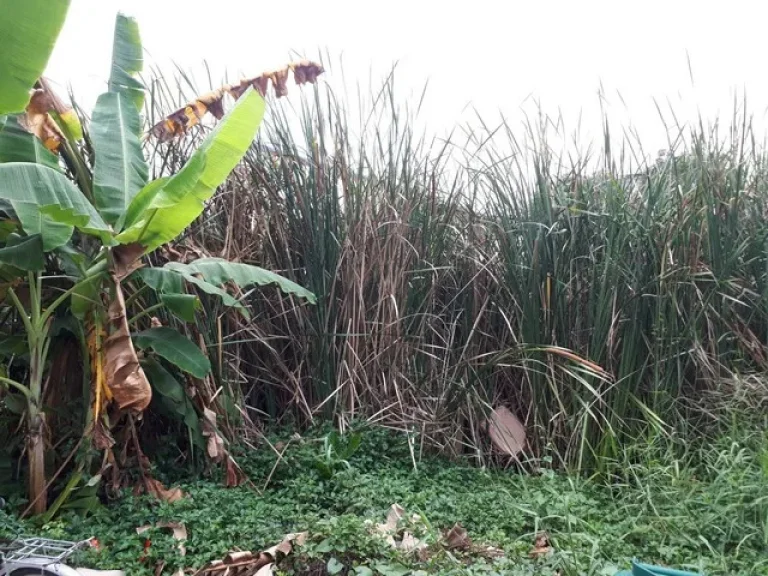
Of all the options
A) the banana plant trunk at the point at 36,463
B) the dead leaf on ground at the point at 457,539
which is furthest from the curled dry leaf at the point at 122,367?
the dead leaf on ground at the point at 457,539

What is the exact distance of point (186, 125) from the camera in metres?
3.90

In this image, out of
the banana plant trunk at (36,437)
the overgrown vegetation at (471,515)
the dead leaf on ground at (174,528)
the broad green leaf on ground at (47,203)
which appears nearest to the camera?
the overgrown vegetation at (471,515)

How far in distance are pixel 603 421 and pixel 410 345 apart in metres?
1.26

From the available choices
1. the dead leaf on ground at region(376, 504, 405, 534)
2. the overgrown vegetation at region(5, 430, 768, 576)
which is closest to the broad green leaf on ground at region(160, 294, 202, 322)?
the overgrown vegetation at region(5, 430, 768, 576)

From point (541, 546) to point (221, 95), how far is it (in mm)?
3157

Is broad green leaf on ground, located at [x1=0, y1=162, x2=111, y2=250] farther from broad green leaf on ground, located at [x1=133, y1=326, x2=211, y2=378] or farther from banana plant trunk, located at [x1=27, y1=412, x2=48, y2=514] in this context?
banana plant trunk, located at [x1=27, y1=412, x2=48, y2=514]

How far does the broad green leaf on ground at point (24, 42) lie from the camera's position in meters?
2.71

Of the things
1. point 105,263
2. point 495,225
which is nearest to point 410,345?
point 495,225

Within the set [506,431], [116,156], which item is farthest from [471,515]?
[116,156]

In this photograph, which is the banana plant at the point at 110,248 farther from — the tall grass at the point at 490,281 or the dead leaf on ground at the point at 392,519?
the dead leaf on ground at the point at 392,519

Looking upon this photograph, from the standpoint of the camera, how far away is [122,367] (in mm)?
2914

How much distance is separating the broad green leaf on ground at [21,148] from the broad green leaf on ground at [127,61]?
61 centimetres

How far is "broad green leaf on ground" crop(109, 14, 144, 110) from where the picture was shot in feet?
11.8

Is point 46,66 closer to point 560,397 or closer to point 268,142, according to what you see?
point 268,142
